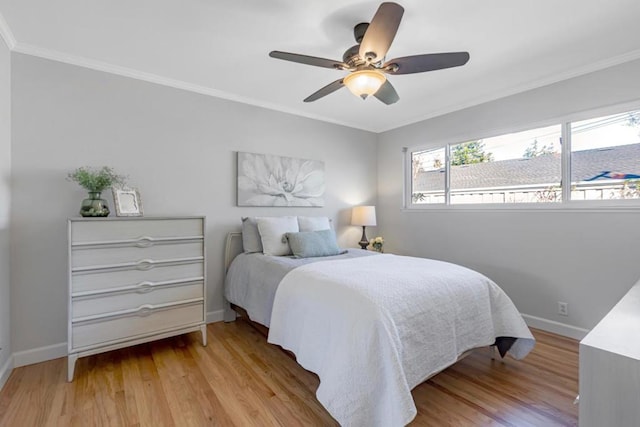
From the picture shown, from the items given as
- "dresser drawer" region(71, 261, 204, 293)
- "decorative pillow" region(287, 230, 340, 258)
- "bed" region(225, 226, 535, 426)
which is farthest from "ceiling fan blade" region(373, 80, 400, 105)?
"dresser drawer" region(71, 261, 204, 293)

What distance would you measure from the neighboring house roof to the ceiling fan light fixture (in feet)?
6.73

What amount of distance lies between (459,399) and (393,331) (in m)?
0.79

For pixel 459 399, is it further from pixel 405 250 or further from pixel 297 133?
pixel 297 133

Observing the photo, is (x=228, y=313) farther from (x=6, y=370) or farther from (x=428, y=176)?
(x=428, y=176)

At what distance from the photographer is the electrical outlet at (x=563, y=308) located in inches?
106

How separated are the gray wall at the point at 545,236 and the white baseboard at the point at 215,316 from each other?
2547mm

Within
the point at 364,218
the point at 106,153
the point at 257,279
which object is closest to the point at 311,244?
the point at 257,279

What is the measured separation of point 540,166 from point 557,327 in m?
1.54

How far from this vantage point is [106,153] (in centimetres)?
254

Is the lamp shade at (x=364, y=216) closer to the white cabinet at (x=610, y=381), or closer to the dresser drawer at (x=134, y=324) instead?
the dresser drawer at (x=134, y=324)

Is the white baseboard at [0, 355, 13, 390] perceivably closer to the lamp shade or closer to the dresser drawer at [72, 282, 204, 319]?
the dresser drawer at [72, 282, 204, 319]

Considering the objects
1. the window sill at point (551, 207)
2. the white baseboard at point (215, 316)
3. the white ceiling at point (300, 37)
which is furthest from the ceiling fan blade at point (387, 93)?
the white baseboard at point (215, 316)

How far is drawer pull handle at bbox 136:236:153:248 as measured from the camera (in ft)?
7.40

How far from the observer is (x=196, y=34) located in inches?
82.4
